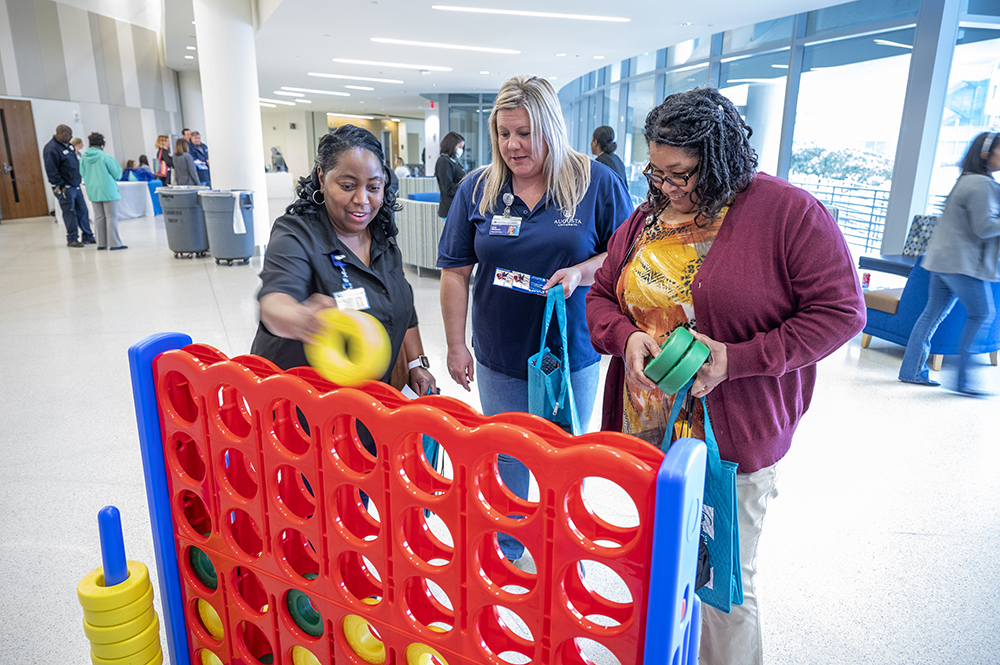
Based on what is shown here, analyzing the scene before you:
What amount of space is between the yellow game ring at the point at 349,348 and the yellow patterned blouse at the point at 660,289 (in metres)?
0.62

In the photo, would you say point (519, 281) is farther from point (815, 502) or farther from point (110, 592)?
point (815, 502)

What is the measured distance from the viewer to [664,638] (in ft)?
2.81

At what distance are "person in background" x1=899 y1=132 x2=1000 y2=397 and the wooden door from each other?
17177mm

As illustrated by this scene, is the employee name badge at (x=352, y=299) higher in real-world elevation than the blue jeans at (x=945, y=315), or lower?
higher

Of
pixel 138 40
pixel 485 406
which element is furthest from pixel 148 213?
pixel 485 406

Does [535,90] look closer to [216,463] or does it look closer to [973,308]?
[216,463]

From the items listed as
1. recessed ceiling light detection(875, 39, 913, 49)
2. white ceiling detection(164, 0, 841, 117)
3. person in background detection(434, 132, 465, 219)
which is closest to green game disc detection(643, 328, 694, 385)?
person in background detection(434, 132, 465, 219)

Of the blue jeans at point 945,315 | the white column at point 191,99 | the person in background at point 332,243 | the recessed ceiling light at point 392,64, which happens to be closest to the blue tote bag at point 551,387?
the person in background at point 332,243

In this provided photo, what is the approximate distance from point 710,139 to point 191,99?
73.2ft

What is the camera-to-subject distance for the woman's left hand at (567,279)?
1.81 metres

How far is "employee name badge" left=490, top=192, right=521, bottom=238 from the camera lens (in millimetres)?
1914

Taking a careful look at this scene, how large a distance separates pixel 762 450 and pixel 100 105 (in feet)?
63.9

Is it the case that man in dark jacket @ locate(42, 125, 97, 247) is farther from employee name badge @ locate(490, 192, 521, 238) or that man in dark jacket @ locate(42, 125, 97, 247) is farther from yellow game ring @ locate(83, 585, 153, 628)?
yellow game ring @ locate(83, 585, 153, 628)

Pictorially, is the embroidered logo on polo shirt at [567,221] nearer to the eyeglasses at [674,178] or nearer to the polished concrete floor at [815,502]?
the eyeglasses at [674,178]
